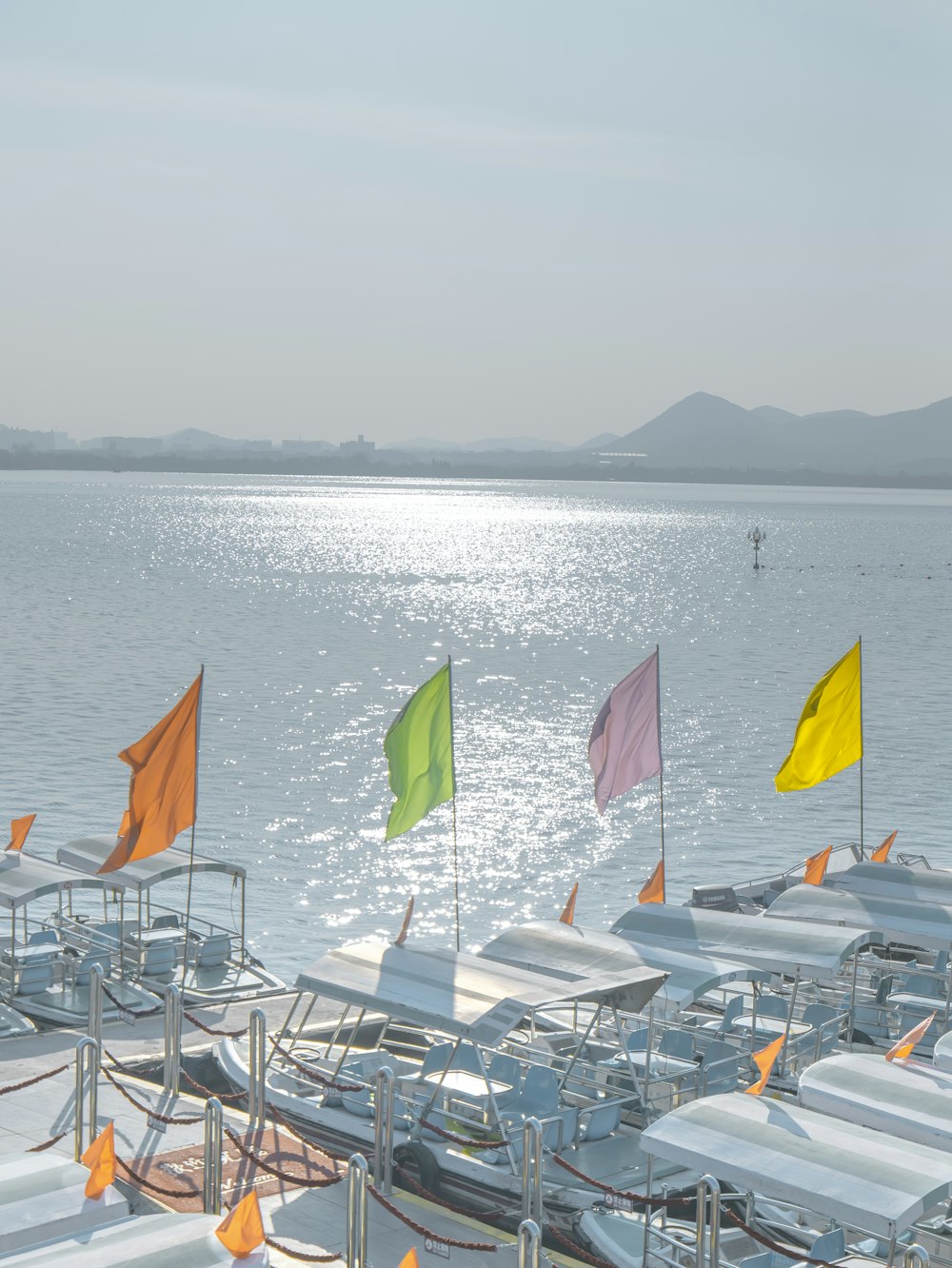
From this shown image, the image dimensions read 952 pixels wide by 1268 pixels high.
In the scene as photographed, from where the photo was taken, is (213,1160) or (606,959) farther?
(606,959)

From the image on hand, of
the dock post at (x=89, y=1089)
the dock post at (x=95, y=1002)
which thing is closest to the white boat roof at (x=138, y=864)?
the dock post at (x=95, y=1002)

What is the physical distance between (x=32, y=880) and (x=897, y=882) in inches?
537

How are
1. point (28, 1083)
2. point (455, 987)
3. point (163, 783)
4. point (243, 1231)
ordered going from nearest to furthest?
point (243, 1231)
point (455, 987)
point (28, 1083)
point (163, 783)

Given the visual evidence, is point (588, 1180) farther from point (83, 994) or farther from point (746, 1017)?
point (83, 994)

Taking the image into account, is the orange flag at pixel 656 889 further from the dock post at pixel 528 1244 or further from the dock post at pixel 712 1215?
the dock post at pixel 528 1244

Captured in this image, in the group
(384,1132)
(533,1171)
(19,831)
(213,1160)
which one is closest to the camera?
(213,1160)

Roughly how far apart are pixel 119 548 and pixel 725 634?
8880 cm

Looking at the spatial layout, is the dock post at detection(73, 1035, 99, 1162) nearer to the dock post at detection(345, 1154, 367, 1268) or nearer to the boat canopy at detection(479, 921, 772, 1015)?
the dock post at detection(345, 1154, 367, 1268)

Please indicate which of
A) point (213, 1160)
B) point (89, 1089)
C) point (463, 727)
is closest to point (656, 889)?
point (89, 1089)

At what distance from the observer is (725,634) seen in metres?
99.4

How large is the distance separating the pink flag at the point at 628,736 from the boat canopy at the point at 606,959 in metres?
7.42

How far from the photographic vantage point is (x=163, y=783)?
22.9 meters

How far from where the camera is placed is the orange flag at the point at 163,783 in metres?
22.7

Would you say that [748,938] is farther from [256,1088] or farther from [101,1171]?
[101,1171]
